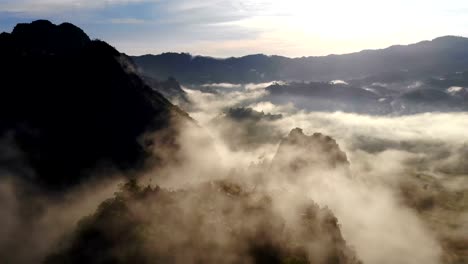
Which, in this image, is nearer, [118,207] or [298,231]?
[118,207]

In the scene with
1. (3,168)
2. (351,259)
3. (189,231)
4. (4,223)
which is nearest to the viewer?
(189,231)

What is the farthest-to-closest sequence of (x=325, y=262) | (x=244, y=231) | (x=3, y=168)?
(x=3, y=168) → (x=325, y=262) → (x=244, y=231)

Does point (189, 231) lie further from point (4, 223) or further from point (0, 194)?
point (0, 194)

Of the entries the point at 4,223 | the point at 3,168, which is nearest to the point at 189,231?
the point at 4,223

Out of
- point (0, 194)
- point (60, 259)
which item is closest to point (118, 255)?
point (60, 259)

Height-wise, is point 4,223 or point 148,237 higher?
point 148,237

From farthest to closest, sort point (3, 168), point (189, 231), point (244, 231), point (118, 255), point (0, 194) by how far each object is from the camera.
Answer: point (3, 168)
point (0, 194)
point (244, 231)
point (189, 231)
point (118, 255)

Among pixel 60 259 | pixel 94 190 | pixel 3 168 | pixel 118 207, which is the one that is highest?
pixel 118 207

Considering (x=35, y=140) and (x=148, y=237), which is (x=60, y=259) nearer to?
(x=148, y=237)

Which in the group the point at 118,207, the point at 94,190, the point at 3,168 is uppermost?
the point at 118,207
